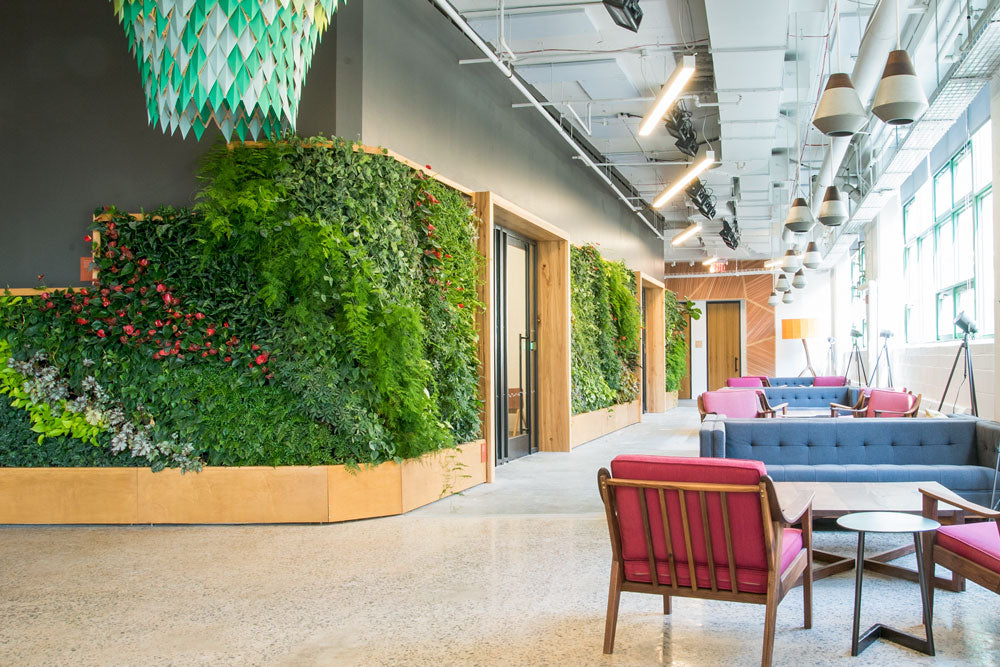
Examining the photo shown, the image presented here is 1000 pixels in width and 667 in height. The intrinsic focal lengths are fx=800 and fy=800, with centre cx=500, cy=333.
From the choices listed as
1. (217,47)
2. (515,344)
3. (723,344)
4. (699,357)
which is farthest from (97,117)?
(723,344)

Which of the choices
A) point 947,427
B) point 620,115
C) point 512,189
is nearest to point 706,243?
point 620,115

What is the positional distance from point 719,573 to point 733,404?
6.24 metres

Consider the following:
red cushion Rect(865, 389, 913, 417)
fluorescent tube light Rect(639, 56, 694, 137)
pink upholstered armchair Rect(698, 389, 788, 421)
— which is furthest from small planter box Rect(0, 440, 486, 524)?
red cushion Rect(865, 389, 913, 417)

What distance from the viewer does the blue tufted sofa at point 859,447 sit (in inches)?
208

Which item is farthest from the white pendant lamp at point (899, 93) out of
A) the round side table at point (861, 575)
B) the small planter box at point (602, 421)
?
the small planter box at point (602, 421)

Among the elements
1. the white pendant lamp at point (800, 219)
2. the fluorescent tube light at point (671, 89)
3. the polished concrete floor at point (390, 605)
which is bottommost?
the polished concrete floor at point (390, 605)

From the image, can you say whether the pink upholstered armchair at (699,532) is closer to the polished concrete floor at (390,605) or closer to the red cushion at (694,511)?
the red cushion at (694,511)

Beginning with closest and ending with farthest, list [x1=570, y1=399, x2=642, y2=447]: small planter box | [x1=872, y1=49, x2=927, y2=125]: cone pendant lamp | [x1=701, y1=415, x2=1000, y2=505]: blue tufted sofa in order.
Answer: [x1=872, y1=49, x2=927, y2=125]: cone pendant lamp → [x1=701, y1=415, x2=1000, y2=505]: blue tufted sofa → [x1=570, y1=399, x2=642, y2=447]: small planter box

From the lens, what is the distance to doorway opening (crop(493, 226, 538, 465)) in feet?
28.4

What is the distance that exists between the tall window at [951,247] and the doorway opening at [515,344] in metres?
4.68

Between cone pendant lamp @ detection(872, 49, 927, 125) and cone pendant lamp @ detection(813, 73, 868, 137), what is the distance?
0.24 metres

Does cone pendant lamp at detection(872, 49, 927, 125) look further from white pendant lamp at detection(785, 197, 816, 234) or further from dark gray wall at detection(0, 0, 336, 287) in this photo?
dark gray wall at detection(0, 0, 336, 287)

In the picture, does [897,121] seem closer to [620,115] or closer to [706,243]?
[620,115]

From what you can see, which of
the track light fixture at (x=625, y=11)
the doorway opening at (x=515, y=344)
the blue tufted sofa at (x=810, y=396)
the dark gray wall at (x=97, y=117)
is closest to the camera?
the track light fixture at (x=625, y=11)
